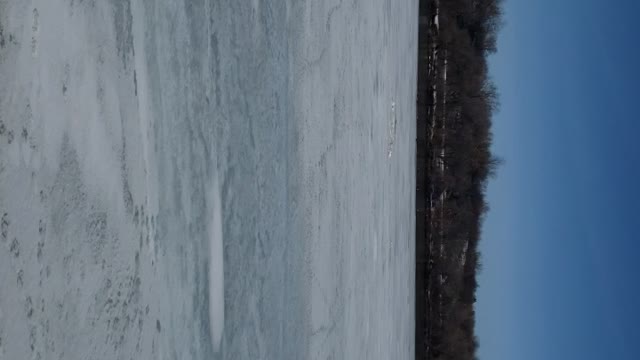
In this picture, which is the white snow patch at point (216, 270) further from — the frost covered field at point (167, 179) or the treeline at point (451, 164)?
the treeline at point (451, 164)

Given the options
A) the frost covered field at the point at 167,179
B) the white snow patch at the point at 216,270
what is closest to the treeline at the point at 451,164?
the frost covered field at the point at 167,179

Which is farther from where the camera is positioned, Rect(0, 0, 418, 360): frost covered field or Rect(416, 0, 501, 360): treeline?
Rect(416, 0, 501, 360): treeline

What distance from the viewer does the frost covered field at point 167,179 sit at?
1.19 meters

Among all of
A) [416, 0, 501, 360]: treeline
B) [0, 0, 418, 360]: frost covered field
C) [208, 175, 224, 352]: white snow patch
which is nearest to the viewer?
[0, 0, 418, 360]: frost covered field

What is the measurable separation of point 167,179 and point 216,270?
0.41 metres

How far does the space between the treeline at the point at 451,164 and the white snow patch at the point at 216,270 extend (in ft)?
26.8

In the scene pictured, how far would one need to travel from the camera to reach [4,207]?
111 cm

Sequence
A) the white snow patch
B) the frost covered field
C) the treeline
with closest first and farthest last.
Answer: the frost covered field → the white snow patch → the treeline

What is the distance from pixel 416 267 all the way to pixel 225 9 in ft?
26.5

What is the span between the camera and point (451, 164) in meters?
13.1

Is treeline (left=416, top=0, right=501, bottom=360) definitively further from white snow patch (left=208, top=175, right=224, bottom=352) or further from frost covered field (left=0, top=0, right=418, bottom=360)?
white snow patch (left=208, top=175, right=224, bottom=352)

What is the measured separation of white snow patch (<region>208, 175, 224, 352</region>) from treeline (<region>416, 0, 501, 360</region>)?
8172 millimetres

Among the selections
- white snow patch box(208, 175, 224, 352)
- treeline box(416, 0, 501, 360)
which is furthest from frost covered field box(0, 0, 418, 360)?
treeline box(416, 0, 501, 360)

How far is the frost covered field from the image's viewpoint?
46.7 inches
